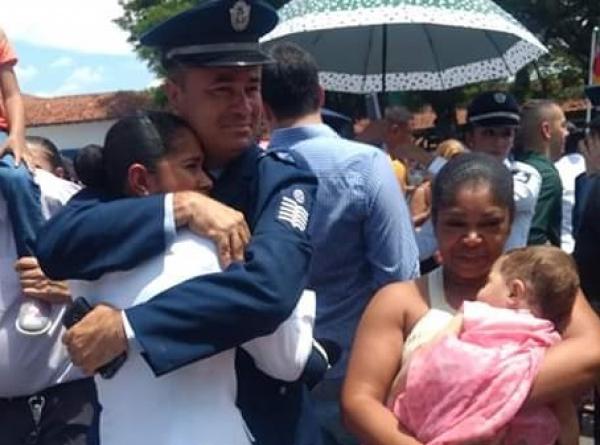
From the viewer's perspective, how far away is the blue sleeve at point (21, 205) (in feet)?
10.6

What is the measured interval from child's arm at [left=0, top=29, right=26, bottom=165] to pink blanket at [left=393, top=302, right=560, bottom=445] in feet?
4.66

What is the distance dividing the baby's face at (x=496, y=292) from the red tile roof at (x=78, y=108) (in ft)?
137

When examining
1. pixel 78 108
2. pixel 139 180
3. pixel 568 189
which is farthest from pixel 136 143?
pixel 78 108

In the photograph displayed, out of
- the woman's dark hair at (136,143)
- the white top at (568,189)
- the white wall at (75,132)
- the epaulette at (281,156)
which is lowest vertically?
the white wall at (75,132)

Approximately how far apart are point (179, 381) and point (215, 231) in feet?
0.96

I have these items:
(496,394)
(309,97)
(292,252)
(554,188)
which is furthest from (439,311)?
(554,188)

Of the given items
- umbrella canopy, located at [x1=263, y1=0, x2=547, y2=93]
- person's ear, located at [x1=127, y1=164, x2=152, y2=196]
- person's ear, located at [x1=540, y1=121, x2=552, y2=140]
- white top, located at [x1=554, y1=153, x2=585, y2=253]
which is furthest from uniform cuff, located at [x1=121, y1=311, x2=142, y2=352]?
person's ear, located at [x1=540, y1=121, x2=552, y2=140]

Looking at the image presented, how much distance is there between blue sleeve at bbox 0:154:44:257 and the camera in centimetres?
323

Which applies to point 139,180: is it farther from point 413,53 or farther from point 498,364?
point 413,53

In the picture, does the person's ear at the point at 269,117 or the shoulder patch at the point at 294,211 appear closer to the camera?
the shoulder patch at the point at 294,211

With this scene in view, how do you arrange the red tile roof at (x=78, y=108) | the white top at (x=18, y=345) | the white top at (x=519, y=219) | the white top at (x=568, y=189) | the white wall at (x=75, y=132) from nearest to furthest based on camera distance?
the white top at (x=18, y=345) < the white top at (x=519, y=219) < the white top at (x=568, y=189) < the white wall at (x=75, y=132) < the red tile roof at (x=78, y=108)

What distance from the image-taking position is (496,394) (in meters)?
2.46

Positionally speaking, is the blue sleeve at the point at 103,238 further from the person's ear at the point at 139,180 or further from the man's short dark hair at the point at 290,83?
the man's short dark hair at the point at 290,83

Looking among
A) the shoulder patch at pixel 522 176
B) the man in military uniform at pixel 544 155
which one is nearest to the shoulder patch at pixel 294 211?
the shoulder patch at pixel 522 176
